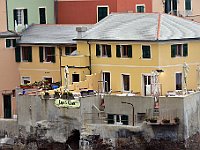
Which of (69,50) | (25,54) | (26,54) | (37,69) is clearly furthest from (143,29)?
(25,54)

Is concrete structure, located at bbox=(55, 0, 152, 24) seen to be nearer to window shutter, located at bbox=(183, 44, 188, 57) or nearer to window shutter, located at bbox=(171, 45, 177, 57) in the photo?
window shutter, located at bbox=(183, 44, 188, 57)

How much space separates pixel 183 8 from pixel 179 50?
58.3ft

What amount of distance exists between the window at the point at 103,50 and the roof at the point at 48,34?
13.0 ft

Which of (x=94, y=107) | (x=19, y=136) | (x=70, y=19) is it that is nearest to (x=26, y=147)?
(x=19, y=136)

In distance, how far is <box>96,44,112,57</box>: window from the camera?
70.2 m

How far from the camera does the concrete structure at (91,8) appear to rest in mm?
79062

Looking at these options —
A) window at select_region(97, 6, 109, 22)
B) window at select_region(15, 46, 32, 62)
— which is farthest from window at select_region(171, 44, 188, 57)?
window at select_region(15, 46, 32, 62)

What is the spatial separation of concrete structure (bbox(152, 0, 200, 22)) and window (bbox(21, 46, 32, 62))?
42.0 ft

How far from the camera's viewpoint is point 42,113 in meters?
66.8

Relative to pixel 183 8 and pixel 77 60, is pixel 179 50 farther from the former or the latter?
pixel 183 8

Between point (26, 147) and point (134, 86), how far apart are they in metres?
8.85

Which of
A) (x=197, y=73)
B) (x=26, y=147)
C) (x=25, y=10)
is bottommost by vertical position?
(x=26, y=147)

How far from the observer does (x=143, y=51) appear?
68.3m

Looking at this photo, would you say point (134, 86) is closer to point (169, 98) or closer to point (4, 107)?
point (169, 98)
